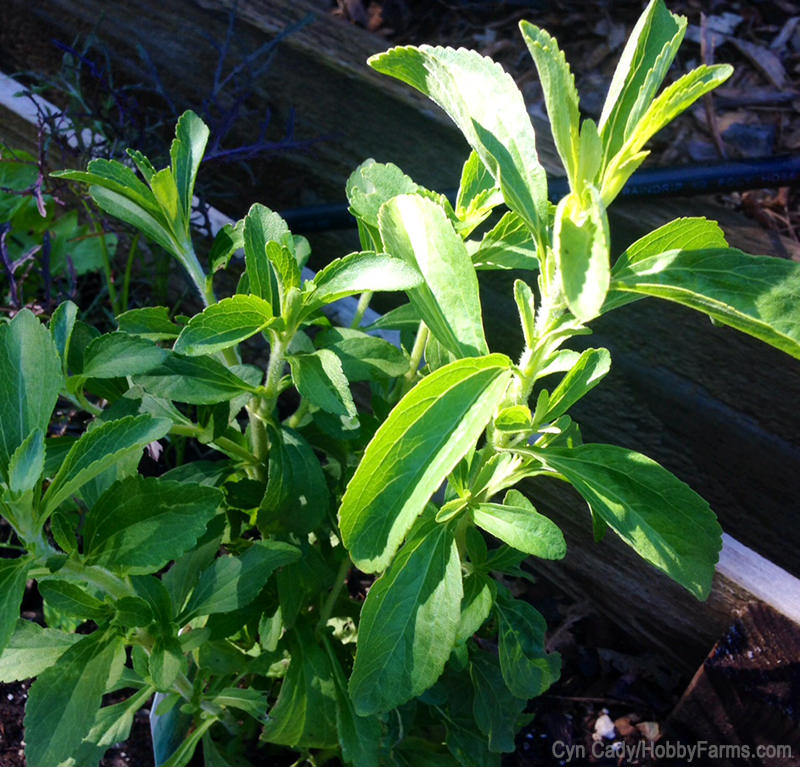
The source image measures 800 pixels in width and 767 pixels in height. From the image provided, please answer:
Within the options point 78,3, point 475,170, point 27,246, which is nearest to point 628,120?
point 475,170

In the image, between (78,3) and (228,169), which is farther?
(78,3)

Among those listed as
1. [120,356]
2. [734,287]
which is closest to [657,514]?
[734,287]

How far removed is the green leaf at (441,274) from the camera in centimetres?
78

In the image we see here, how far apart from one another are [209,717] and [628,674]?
0.75m

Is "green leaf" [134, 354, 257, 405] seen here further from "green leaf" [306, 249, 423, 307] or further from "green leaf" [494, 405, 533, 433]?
"green leaf" [494, 405, 533, 433]

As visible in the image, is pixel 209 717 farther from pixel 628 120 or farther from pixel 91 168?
pixel 628 120

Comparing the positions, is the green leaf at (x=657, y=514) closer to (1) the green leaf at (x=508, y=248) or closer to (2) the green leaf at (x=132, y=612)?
(1) the green leaf at (x=508, y=248)

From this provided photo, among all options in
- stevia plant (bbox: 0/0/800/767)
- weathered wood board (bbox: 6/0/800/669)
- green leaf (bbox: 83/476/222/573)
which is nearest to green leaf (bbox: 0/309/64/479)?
stevia plant (bbox: 0/0/800/767)

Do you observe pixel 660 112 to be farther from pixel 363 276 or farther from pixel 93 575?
pixel 93 575

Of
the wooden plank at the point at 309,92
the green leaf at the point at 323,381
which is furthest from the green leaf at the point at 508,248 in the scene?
the wooden plank at the point at 309,92

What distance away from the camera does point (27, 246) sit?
180cm

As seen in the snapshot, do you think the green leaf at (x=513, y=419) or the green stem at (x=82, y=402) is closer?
the green leaf at (x=513, y=419)

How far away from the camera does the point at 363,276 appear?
78 cm

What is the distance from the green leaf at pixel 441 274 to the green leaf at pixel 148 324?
28 centimetres
